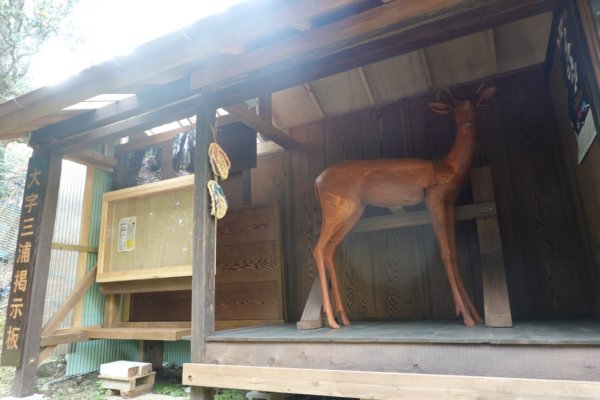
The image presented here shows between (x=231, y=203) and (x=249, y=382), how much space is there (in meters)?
2.31

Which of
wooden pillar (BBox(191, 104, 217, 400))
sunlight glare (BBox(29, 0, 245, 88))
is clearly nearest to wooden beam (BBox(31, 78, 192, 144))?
wooden pillar (BBox(191, 104, 217, 400))

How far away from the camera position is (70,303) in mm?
3707

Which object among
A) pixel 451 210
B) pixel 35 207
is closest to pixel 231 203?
pixel 35 207

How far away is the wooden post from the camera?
1995 mm

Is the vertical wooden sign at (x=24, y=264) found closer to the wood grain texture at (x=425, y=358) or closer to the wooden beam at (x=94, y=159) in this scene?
the wooden beam at (x=94, y=159)

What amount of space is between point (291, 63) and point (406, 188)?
1.10m

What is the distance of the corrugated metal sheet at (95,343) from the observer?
13.1ft

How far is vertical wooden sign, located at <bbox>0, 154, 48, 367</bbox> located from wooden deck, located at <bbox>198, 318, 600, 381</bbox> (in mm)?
1964

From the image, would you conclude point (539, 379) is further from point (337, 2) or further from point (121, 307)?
point (121, 307)

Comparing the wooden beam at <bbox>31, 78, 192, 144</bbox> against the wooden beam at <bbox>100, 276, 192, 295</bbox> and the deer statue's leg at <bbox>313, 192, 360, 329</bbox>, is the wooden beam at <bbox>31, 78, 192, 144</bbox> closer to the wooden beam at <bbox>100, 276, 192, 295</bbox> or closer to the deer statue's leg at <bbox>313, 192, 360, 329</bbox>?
the deer statue's leg at <bbox>313, 192, 360, 329</bbox>

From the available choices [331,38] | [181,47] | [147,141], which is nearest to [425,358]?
[331,38]

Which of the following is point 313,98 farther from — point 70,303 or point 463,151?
point 70,303

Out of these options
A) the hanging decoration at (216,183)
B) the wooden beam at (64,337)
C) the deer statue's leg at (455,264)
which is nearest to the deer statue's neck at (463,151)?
the deer statue's leg at (455,264)

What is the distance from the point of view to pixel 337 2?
6.06 feet
